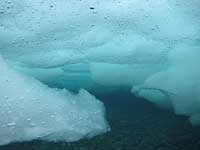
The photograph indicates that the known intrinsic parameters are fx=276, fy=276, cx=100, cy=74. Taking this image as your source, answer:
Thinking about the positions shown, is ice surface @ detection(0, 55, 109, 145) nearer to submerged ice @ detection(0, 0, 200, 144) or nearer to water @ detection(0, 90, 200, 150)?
submerged ice @ detection(0, 0, 200, 144)

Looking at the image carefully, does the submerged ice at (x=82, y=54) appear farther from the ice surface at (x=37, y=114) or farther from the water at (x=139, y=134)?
the water at (x=139, y=134)

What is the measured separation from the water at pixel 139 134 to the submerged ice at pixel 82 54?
161 millimetres

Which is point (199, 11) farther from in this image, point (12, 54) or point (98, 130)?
point (12, 54)

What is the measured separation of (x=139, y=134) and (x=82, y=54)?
5.57 feet

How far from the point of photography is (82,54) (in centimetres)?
486

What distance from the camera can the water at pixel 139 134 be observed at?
13.9ft

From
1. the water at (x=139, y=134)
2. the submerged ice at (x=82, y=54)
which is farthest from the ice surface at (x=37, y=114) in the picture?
the water at (x=139, y=134)

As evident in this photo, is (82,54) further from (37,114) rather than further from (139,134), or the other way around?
(139,134)

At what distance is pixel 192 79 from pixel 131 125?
1.55 metres

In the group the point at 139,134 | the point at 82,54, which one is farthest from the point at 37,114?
the point at 139,134

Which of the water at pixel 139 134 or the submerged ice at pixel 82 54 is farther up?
the submerged ice at pixel 82 54

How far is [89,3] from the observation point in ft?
12.9

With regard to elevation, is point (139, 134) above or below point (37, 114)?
below

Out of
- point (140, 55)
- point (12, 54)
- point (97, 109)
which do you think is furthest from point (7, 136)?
point (140, 55)
